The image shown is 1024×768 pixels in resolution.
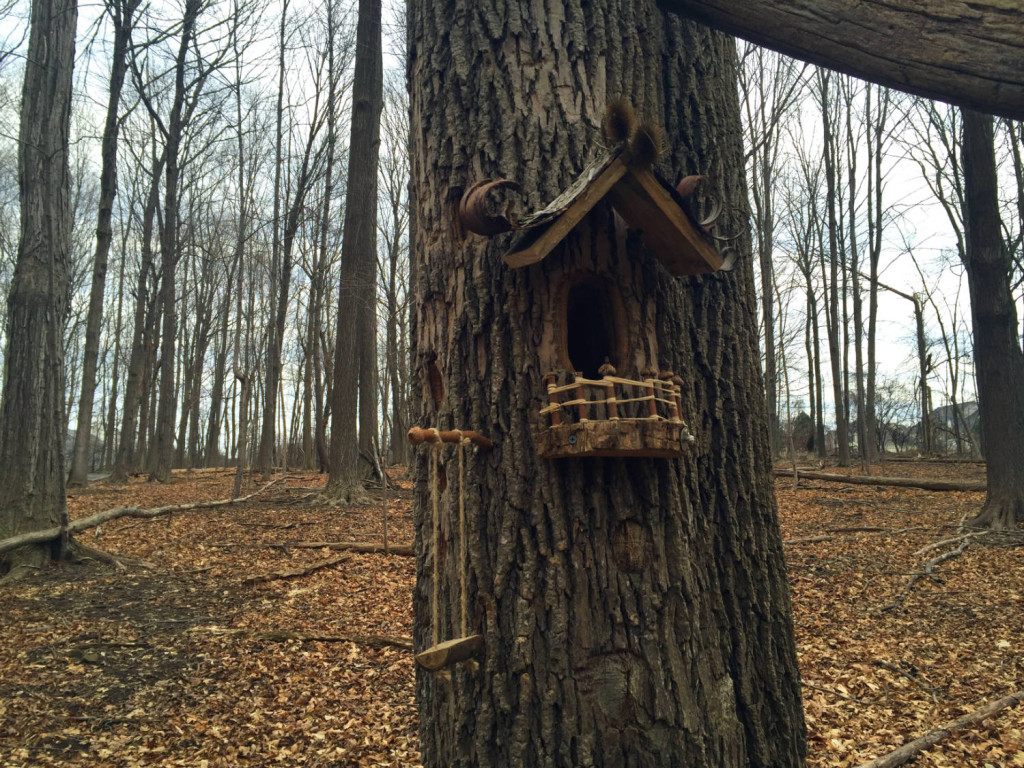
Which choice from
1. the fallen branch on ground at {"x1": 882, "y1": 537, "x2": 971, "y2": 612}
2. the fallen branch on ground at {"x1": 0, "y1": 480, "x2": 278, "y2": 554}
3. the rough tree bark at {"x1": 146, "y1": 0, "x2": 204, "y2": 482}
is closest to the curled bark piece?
the fallen branch on ground at {"x1": 882, "y1": 537, "x2": 971, "y2": 612}

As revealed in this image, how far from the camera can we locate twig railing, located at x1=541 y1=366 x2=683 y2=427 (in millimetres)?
1830

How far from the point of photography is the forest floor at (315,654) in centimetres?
381

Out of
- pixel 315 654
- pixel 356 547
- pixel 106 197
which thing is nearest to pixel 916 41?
pixel 315 654

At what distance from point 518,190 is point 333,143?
19.0m

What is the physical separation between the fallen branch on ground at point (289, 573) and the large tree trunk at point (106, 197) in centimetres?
943

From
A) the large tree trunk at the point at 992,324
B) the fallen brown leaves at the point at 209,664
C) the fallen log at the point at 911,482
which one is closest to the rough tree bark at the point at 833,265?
the fallen log at the point at 911,482

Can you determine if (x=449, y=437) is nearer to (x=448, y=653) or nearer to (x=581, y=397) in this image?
(x=581, y=397)

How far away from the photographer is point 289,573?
7133mm

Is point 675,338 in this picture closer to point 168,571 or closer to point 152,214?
point 168,571

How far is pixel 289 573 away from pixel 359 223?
758cm

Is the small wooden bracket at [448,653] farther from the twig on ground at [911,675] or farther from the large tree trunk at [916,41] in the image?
the twig on ground at [911,675]

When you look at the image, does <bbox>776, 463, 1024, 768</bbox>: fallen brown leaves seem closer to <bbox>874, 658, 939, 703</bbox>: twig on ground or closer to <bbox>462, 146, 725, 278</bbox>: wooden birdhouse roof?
<bbox>874, 658, 939, 703</bbox>: twig on ground

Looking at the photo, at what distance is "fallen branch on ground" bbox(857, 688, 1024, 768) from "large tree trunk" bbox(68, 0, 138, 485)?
46.8 ft


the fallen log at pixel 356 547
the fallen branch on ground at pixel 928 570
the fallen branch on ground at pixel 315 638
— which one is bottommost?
the fallen branch on ground at pixel 315 638
